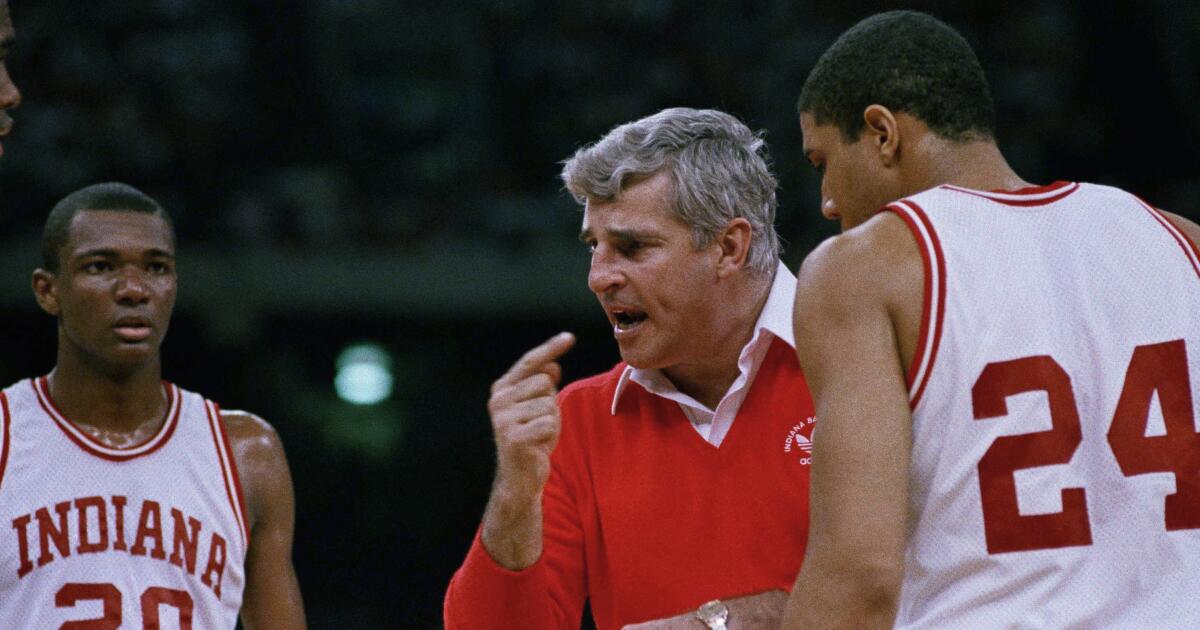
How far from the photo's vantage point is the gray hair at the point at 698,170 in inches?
121

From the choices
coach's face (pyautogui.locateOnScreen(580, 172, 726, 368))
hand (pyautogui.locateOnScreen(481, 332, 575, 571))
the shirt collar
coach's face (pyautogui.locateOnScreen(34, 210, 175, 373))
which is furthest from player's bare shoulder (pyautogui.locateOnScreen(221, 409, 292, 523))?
hand (pyautogui.locateOnScreen(481, 332, 575, 571))

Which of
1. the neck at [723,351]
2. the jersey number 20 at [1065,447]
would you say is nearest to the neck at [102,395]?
the neck at [723,351]

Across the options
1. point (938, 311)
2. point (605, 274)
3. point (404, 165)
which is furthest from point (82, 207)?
point (404, 165)

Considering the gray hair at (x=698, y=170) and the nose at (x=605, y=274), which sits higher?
the gray hair at (x=698, y=170)

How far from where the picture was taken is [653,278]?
3029mm

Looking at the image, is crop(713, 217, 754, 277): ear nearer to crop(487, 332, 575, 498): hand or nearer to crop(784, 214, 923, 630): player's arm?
crop(487, 332, 575, 498): hand

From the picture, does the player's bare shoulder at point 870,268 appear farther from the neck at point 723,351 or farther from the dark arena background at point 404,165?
the dark arena background at point 404,165

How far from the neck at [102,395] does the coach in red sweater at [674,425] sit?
1460 mm

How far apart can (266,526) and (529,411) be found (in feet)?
5.57

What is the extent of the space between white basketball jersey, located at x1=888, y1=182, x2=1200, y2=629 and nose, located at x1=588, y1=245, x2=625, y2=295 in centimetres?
91

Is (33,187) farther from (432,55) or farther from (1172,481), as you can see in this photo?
(1172,481)

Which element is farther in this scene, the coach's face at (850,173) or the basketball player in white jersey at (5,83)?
the basketball player in white jersey at (5,83)

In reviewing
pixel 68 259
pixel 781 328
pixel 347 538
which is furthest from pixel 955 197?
pixel 347 538

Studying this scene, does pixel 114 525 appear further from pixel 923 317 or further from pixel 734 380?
pixel 923 317
